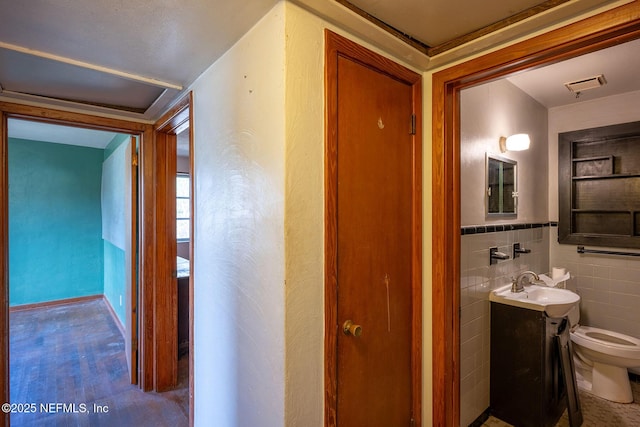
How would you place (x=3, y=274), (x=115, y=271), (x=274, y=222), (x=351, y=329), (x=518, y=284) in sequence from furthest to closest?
(x=115, y=271), (x=518, y=284), (x=3, y=274), (x=351, y=329), (x=274, y=222)

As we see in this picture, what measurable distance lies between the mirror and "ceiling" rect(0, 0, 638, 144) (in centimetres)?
104

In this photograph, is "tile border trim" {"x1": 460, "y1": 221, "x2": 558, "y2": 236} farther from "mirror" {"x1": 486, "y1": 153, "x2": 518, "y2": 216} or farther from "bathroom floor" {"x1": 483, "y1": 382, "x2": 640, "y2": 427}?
"bathroom floor" {"x1": 483, "y1": 382, "x2": 640, "y2": 427}

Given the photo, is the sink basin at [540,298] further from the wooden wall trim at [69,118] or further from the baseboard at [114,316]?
the baseboard at [114,316]

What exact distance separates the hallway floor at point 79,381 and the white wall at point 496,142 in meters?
2.49

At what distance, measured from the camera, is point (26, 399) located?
236 cm

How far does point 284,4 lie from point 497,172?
74.5 inches

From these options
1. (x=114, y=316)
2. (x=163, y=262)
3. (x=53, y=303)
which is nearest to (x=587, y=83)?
(x=163, y=262)

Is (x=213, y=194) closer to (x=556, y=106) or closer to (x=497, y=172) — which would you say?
(x=497, y=172)

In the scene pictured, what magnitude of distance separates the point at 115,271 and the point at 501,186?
4.50 meters

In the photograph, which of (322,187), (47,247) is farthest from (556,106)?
(47,247)

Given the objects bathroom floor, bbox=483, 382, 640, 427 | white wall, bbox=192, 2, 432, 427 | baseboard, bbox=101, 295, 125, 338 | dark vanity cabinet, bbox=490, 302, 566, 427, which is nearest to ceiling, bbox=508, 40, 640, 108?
dark vanity cabinet, bbox=490, 302, 566, 427

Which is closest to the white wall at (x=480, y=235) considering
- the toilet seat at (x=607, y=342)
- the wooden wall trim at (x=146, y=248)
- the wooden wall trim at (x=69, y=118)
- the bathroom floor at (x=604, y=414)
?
the bathroom floor at (x=604, y=414)

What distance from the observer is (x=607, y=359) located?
225 centimetres

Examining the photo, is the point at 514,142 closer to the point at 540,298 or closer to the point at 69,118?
the point at 540,298
